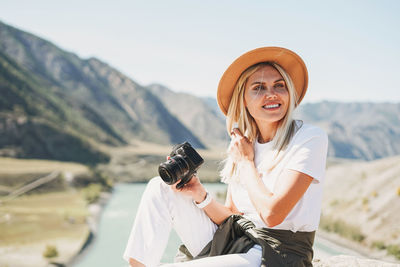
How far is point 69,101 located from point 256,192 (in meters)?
77.1

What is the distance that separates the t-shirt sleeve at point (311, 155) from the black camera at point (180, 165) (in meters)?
0.63

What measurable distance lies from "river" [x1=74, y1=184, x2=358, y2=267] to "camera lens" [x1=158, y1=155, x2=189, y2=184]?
12.1 m

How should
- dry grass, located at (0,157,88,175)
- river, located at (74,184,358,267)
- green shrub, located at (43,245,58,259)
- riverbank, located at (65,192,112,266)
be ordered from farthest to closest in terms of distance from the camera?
dry grass, located at (0,157,88,175)
river, located at (74,184,358,267)
riverbank, located at (65,192,112,266)
green shrub, located at (43,245,58,259)

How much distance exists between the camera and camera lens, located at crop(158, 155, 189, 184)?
6.78ft

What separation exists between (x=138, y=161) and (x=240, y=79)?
55873 mm

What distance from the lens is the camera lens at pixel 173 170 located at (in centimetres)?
207

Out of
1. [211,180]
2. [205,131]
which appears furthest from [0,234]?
[205,131]

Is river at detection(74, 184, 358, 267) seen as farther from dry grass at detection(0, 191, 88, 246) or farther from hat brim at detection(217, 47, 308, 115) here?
hat brim at detection(217, 47, 308, 115)

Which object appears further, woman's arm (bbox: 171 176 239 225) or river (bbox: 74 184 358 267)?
river (bbox: 74 184 358 267)

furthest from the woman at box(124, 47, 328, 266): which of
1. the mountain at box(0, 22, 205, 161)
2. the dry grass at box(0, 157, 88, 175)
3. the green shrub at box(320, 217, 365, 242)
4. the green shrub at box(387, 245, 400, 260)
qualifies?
the mountain at box(0, 22, 205, 161)

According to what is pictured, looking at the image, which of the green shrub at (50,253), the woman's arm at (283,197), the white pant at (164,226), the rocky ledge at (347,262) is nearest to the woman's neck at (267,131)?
the woman's arm at (283,197)

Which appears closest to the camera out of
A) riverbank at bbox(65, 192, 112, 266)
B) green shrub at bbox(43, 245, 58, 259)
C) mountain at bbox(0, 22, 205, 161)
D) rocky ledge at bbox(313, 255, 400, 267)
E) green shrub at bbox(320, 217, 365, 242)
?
rocky ledge at bbox(313, 255, 400, 267)

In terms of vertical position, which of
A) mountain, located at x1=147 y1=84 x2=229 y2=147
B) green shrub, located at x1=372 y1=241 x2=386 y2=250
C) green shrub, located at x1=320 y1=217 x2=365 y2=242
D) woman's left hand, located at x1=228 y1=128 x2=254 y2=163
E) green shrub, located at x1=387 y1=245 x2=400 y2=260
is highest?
woman's left hand, located at x1=228 y1=128 x2=254 y2=163

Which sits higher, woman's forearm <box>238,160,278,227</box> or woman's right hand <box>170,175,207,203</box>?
woman's forearm <box>238,160,278,227</box>
